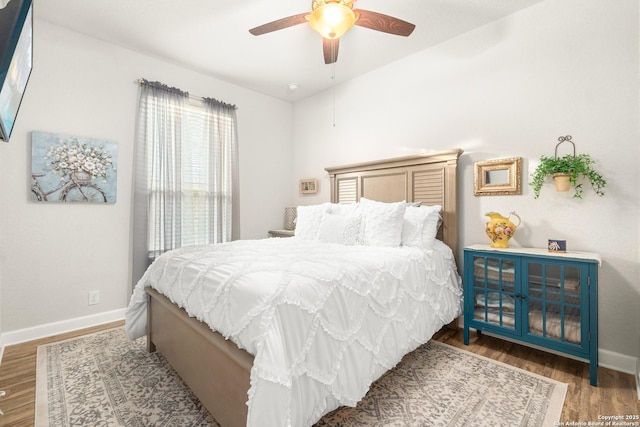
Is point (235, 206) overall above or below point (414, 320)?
above

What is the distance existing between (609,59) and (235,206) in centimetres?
379

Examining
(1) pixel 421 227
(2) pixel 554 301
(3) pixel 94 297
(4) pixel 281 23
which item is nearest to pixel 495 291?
(2) pixel 554 301

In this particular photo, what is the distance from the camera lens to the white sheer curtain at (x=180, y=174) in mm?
3109

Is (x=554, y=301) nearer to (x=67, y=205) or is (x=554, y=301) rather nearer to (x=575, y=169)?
(x=575, y=169)

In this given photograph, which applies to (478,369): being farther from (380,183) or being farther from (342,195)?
(342,195)

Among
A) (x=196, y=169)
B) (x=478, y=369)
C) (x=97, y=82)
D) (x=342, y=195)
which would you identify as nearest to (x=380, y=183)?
(x=342, y=195)

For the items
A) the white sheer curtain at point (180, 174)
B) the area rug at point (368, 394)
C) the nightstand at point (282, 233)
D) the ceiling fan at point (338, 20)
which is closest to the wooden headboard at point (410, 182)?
the nightstand at point (282, 233)

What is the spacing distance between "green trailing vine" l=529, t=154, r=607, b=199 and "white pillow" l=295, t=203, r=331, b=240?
1919mm

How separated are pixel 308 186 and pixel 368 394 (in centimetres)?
303

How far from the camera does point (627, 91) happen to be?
2.03m

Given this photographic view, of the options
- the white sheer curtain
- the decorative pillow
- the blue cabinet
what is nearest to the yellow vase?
the blue cabinet

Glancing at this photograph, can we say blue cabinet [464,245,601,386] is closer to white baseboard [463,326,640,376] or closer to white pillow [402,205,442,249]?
white baseboard [463,326,640,376]

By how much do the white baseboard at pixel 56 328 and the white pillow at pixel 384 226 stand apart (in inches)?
106

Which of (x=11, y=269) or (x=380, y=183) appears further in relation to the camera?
(x=380, y=183)
